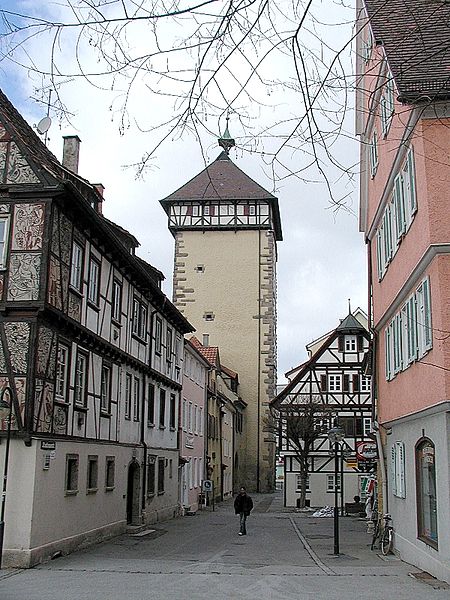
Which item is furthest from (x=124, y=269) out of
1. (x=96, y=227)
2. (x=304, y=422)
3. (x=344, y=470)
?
(x=344, y=470)

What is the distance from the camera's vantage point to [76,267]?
19875 millimetres

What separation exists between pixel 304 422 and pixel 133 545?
67.7ft

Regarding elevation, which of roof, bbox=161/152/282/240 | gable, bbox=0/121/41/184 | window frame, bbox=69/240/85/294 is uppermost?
roof, bbox=161/152/282/240

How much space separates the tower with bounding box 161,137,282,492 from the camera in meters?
57.1

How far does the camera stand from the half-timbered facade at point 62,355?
16.9 metres

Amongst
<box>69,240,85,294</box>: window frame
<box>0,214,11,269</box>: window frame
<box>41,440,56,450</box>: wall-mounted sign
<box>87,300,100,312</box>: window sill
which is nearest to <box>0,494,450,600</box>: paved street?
<box>41,440,56,450</box>: wall-mounted sign

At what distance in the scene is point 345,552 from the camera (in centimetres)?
2053

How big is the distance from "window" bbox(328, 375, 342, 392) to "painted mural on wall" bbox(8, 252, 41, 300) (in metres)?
28.4

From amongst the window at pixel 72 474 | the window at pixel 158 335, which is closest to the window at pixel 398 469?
the window at pixel 72 474

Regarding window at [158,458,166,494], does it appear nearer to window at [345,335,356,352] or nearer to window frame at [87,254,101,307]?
window frame at [87,254,101,307]

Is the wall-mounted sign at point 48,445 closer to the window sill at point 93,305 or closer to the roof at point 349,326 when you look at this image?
the window sill at point 93,305

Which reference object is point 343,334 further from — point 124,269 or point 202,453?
point 124,269

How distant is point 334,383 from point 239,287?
1606 centimetres

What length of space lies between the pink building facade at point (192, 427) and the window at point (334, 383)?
681 cm
